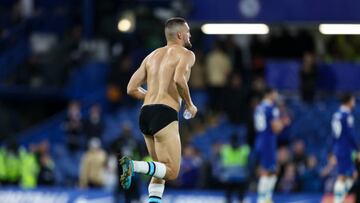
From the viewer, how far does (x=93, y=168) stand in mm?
25062

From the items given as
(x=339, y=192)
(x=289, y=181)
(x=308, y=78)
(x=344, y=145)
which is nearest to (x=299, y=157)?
(x=289, y=181)

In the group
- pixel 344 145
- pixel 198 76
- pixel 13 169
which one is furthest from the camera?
pixel 198 76

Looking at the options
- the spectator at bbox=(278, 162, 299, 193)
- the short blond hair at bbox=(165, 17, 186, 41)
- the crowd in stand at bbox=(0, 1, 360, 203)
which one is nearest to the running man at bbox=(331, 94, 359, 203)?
the crowd in stand at bbox=(0, 1, 360, 203)

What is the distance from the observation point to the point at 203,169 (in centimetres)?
2428

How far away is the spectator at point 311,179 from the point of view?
A: 23.7m

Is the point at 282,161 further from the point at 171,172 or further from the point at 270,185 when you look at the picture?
the point at 171,172

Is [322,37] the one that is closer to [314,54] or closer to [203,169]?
[314,54]

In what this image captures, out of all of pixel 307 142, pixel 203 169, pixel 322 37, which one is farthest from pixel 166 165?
pixel 322 37

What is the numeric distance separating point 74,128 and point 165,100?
43.4ft

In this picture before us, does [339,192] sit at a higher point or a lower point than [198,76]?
lower

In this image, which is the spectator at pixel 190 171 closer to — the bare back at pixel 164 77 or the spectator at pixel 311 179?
the spectator at pixel 311 179

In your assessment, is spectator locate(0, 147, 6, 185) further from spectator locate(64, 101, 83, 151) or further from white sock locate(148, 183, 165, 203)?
white sock locate(148, 183, 165, 203)

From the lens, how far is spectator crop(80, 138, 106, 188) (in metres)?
25.0

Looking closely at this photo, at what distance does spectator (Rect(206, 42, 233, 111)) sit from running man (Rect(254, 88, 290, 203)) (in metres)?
5.01
